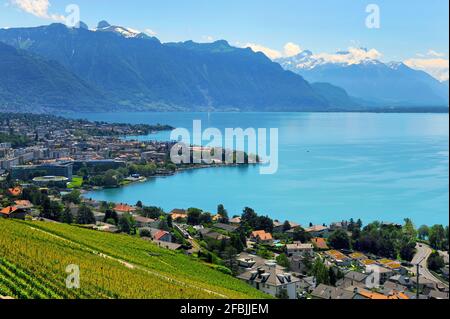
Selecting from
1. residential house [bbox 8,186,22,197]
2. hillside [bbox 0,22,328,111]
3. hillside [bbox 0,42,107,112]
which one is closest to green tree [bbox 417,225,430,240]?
residential house [bbox 8,186,22,197]

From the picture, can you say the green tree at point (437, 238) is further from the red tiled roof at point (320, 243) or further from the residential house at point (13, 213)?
the residential house at point (13, 213)

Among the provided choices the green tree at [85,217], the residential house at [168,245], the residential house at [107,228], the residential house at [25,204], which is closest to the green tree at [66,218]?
the green tree at [85,217]

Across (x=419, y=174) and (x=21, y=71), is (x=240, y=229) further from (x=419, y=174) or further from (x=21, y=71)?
(x=21, y=71)

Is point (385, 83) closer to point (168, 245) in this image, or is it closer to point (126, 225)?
point (126, 225)

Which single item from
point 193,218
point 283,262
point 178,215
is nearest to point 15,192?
point 178,215

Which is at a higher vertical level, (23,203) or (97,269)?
(97,269)

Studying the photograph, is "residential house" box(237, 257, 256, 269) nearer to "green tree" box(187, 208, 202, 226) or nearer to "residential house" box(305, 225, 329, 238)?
"residential house" box(305, 225, 329, 238)
